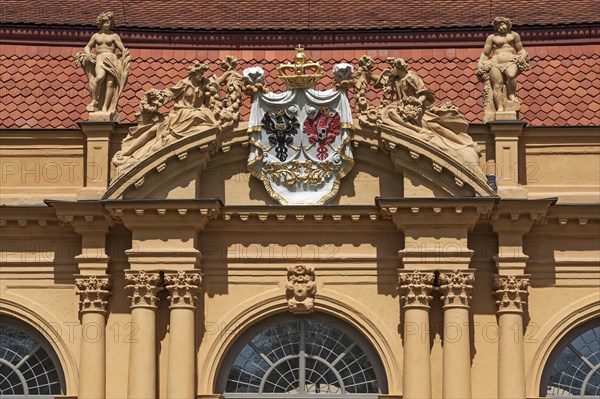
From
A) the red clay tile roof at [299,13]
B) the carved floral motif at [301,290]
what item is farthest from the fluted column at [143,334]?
the red clay tile roof at [299,13]

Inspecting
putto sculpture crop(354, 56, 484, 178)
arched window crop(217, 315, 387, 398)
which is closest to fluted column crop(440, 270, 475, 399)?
arched window crop(217, 315, 387, 398)

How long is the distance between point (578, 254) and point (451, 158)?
9.39 feet

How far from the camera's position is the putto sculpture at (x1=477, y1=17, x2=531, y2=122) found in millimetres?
32438

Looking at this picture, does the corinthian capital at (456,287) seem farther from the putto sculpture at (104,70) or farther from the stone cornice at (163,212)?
the putto sculpture at (104,70)

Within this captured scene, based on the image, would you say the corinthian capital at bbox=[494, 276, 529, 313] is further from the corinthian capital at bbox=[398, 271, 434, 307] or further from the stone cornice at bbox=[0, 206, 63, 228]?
the stone cornice at bbox=[0, 206, 63, 228]

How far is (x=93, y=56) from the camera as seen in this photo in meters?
32.6

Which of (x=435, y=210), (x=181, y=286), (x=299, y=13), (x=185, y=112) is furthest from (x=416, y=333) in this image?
(x=299, y=13)

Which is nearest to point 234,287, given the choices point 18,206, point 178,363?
point 178,363

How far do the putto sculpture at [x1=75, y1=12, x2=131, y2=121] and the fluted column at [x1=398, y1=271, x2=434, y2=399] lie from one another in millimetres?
5694

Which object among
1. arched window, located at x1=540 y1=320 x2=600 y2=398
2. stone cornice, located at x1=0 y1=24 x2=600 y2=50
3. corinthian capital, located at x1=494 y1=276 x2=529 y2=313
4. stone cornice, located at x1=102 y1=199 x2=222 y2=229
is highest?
stone cornice, located at x1=0 y1=24 x2=600 y2=50

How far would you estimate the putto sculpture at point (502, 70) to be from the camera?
3244 centimetres

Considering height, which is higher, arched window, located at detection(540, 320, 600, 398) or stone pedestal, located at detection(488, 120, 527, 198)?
stone pedestal, located at detection(488, 120, 527, 198)

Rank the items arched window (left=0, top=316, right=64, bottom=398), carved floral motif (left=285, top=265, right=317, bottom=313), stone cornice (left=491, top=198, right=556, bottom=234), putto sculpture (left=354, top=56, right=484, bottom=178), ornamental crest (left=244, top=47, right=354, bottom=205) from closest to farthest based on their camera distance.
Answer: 1. stone cornice (left=491, top=198, right=556, bottom=234)
2. putto sculpture (left=354, top=56, right=484, bottom=178)
3. carved floral motif (left=285, top=265, right=317, bottom=313)
4. ornamental crest (left=244, top=47, right=354, bottom=205)
5. arched window (left=0, top=316, right=64, bottom=398)

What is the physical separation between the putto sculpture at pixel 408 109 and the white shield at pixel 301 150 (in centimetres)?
52
